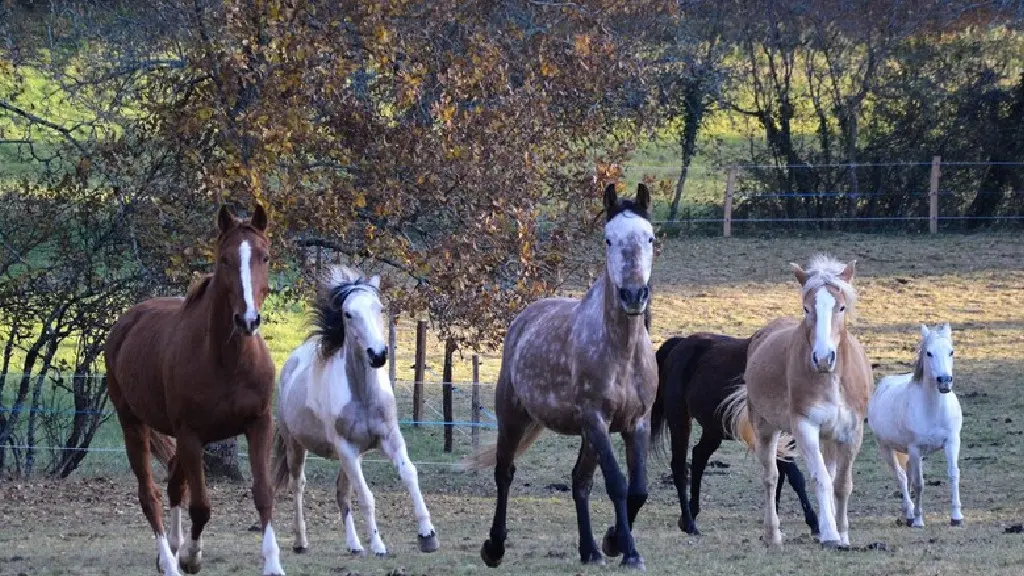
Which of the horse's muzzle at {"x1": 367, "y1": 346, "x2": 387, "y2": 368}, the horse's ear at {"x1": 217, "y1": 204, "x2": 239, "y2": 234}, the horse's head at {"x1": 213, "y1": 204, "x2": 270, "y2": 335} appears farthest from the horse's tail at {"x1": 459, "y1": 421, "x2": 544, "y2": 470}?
the horse's ear at {"x1": 217, "y1": 204, "x2": 239, "y2": 234}

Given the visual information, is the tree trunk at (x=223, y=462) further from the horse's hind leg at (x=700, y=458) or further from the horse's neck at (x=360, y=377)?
the horse's hind leg at (x=700, y=458)

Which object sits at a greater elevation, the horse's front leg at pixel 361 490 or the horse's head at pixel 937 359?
the horse's head at pixel 937 359

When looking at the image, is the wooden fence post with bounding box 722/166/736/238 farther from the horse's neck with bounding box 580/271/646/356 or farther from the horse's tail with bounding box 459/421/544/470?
the horse's neck with bounding box 580/271/646/356

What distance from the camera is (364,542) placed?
9.21m

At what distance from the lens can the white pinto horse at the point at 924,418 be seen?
379 inches

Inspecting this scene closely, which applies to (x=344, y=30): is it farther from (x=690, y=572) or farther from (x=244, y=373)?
(x=690, y=572)

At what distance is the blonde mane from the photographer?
8.23m

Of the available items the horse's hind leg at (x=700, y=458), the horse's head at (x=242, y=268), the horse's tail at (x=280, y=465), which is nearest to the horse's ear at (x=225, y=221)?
the horse's head at (x=242, y=268)

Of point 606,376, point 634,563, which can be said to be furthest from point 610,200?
point 634,563

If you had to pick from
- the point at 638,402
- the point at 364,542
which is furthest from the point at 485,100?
the point at 638,402

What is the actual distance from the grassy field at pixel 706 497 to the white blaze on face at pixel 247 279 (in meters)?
1.53

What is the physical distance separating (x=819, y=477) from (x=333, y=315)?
3.01m

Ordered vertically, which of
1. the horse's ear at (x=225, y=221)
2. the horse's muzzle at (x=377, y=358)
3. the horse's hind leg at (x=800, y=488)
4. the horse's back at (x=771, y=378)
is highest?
the horse's ear at (x=225, y=221)

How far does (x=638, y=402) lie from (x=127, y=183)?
19.1 feet
